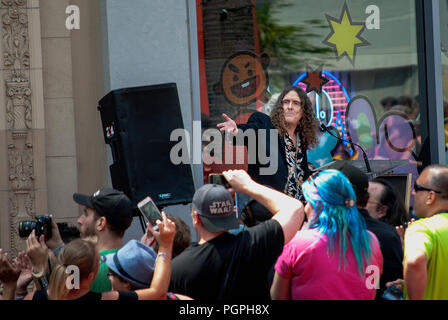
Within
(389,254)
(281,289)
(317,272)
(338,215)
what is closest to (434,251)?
(389,254)

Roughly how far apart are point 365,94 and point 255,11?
1.75m

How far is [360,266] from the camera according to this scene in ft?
11.3

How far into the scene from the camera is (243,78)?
7.76 m

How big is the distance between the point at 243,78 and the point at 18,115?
2615mm

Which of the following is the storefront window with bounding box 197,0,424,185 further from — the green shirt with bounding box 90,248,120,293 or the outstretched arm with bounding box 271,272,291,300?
the outstretched arm with bounding box 271,272,291,300

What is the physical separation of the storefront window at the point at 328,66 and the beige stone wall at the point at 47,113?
4.34 ft

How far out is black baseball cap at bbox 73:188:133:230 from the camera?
Answer: 4203 mm

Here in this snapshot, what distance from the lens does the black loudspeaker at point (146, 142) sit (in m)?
5.71

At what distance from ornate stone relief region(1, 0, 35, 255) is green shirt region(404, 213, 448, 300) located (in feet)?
15.3

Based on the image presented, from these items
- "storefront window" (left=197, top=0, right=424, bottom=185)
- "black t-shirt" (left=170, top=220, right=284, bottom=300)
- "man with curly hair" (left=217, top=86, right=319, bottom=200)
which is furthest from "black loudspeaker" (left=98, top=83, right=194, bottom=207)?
"black t-shirt" (left=170, top=220, right=284, bottom=300)

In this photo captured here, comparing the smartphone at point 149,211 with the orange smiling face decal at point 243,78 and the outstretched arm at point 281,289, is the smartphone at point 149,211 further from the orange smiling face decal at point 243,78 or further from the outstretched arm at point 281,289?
the orange smiling face decal at point 243,78

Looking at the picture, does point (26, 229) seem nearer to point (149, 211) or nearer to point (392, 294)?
point (149, 211)

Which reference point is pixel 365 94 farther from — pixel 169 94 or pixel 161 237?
pixel 161 237

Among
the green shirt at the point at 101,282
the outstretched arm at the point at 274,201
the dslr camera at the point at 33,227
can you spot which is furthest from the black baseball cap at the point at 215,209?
the dslr camera at the point at 33,227
